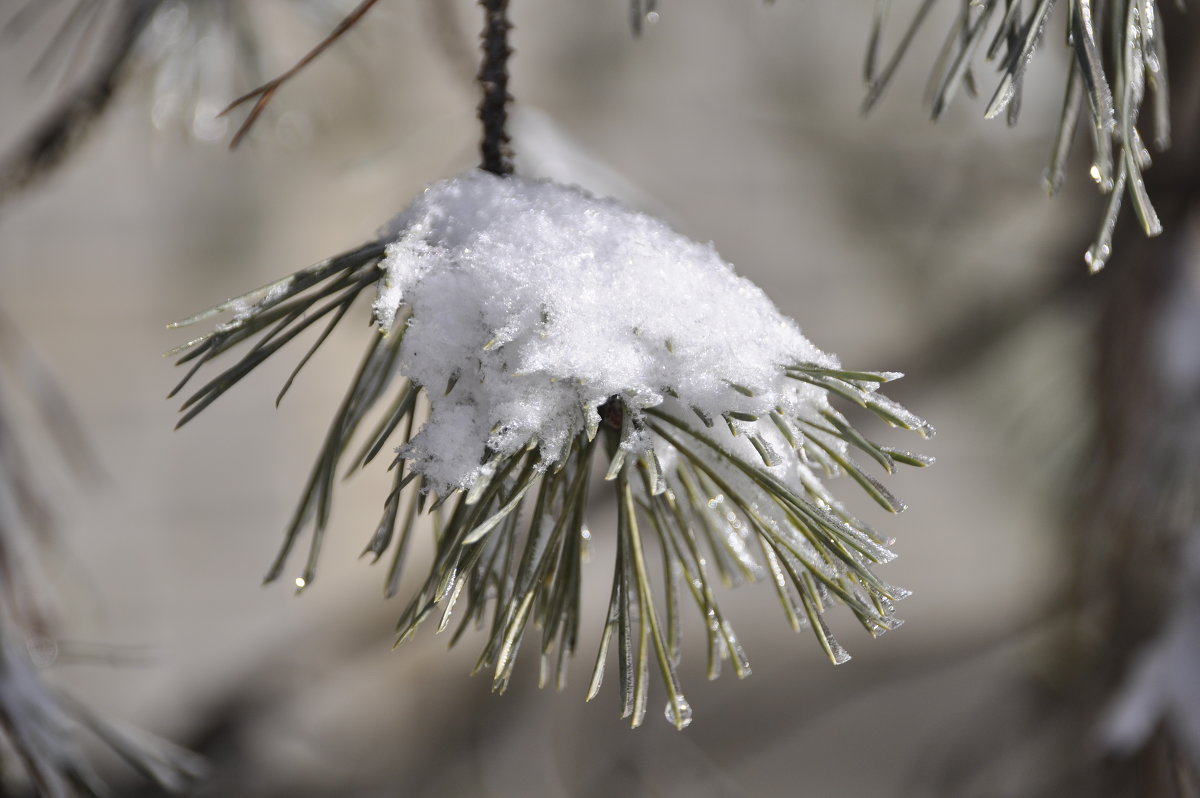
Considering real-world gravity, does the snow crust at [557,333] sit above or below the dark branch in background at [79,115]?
below

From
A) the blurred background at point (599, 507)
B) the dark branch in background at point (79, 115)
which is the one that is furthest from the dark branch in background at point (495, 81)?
the blurred background at point (599, 507)

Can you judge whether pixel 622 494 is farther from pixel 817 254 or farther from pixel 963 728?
pixel 963 728

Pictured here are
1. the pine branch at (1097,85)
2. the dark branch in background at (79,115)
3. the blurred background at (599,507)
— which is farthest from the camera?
the blurred background at (599,507)

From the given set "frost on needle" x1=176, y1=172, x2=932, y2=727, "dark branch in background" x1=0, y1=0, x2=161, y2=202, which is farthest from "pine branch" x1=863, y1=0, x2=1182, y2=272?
"dark branch in background" x1=0, y1=0, x2=161, y2=202

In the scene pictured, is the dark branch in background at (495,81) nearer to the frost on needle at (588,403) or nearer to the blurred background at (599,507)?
the frost on needle at (588,403)

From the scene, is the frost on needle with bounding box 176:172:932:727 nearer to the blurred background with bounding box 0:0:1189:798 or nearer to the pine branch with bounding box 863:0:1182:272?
the pine branch with bounding box 863:0:1182:272

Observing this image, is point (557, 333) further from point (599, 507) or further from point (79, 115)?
point (599, 507)

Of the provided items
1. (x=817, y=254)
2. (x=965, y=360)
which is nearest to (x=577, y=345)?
(x=965, y=360)
